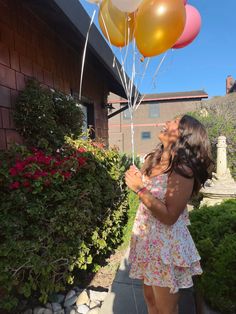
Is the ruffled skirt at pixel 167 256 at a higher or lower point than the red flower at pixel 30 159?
lower

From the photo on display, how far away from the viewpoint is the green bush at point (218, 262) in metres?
1.64

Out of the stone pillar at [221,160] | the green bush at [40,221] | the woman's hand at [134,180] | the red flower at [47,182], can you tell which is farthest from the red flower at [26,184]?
the stone pillar at [221,160]

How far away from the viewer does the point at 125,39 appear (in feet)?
8.04

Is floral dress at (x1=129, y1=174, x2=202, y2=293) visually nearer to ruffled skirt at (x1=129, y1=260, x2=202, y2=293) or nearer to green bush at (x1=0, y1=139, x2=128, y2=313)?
ruffled skirt at (x1=129, y1=260, x2=202, y2=293)

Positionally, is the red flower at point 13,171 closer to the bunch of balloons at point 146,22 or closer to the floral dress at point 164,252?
the floral dress at point 164,252

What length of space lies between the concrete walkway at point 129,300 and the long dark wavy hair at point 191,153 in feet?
4.42

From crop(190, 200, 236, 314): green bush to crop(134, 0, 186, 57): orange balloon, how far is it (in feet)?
5.50

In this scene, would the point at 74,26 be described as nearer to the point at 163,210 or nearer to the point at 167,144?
the point at 167,144

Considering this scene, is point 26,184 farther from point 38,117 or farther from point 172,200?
point 172,200

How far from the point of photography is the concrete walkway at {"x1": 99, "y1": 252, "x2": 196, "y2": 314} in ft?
6.88

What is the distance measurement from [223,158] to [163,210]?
165 inches

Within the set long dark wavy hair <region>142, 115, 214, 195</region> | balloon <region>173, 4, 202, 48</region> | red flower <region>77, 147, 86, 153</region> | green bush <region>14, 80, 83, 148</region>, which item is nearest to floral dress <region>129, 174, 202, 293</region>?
long dark wavy hair <region>142, 115, 214, 195</region>

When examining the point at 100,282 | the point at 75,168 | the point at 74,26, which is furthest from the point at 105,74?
the point at 100,282

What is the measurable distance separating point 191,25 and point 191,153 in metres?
1.89
